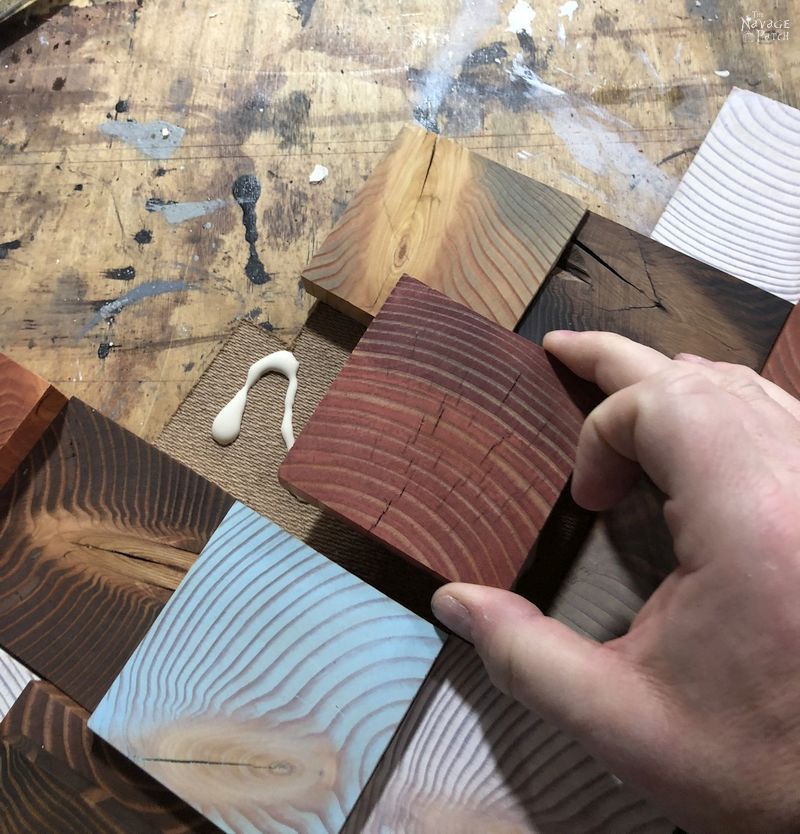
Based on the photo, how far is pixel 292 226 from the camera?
142 cm

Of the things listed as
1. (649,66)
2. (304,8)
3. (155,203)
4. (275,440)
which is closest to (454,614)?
(275,440)

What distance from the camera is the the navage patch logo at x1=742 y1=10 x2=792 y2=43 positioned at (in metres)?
1.53

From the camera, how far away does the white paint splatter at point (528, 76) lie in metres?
1.51

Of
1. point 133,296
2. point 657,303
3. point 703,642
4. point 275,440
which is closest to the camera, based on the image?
point 703,642

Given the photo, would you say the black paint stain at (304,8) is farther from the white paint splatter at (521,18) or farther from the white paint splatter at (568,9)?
A: the white paint splatter at (568,9)

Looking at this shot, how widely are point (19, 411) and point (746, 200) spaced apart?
1307 mm

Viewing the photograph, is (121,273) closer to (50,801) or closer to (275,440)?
(275,440)

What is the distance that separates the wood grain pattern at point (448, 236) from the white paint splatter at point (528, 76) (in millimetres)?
466

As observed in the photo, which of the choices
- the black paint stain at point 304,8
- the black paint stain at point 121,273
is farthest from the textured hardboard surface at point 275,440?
the black paint stain at point 304,8

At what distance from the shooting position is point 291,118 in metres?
1.50

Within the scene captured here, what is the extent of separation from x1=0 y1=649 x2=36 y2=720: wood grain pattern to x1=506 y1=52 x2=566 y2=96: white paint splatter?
58.7 inches

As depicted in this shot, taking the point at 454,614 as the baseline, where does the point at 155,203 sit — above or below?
above

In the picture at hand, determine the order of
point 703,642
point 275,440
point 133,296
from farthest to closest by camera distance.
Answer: point 133,296, point 275,440, point 703,642

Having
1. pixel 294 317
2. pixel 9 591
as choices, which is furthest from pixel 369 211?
pixel 9 591
